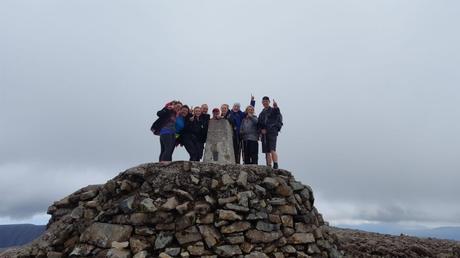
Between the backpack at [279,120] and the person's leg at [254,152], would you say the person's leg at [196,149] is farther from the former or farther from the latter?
the backpack at [279,120]

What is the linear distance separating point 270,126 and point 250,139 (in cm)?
75

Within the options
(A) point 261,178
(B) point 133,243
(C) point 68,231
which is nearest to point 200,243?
(B) point 133,243

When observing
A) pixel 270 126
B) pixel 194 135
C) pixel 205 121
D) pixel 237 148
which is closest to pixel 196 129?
pixel 194 135

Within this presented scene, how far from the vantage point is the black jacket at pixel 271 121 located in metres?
11.1

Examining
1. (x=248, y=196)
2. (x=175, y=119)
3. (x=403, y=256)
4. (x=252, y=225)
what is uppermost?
(x=175, y=119)

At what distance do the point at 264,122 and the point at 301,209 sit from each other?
3.00 metres

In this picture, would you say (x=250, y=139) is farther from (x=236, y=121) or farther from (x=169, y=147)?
(x=169, y=147)

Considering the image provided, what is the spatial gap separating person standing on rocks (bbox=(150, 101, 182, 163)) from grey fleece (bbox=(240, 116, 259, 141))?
2.16 meters

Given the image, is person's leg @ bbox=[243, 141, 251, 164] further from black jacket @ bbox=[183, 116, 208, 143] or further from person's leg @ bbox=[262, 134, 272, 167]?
black jacket @ bbox=[183, 116, 208, 143]

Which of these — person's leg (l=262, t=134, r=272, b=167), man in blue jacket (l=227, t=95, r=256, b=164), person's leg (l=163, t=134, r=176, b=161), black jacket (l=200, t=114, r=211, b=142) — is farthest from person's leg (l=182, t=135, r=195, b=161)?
person's leg (l=262, t=134, r=272, b=167)

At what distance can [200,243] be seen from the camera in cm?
800

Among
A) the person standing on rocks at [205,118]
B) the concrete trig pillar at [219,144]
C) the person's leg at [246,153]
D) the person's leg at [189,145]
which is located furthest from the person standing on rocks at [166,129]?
the person's leg at [246,153]

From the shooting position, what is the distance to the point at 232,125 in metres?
11.4

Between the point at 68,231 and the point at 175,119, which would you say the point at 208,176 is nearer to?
the point at 175,119
